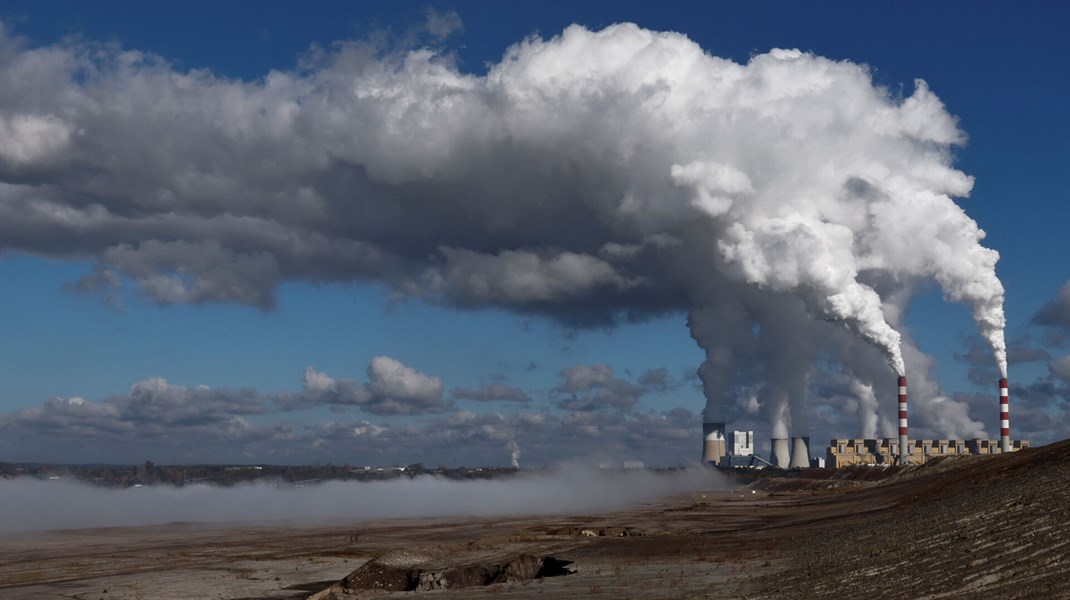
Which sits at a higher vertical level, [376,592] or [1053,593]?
[1053,593]

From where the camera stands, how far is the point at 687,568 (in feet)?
223

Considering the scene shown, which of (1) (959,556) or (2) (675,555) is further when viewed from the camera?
(2) (675,555)

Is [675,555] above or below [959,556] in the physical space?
below

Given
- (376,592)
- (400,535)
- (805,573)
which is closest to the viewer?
(805,573)

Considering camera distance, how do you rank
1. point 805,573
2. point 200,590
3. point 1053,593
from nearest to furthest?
point 1053,593 → point 805,573 → point 200,590

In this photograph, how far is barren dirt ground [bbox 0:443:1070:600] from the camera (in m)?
45.5

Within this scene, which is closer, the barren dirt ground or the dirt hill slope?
the dirt hill slope

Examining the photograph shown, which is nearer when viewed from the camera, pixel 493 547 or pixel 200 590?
pixel 200 590

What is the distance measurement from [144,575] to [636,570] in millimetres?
46680

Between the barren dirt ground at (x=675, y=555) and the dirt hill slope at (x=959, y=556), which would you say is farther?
the barren dirt ground at (x=675, y=555)

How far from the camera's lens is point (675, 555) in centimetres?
7900

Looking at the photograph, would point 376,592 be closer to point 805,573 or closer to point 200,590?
point 200,590

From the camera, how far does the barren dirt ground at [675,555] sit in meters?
45.5

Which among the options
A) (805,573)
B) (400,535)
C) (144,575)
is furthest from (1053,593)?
(400,535)
